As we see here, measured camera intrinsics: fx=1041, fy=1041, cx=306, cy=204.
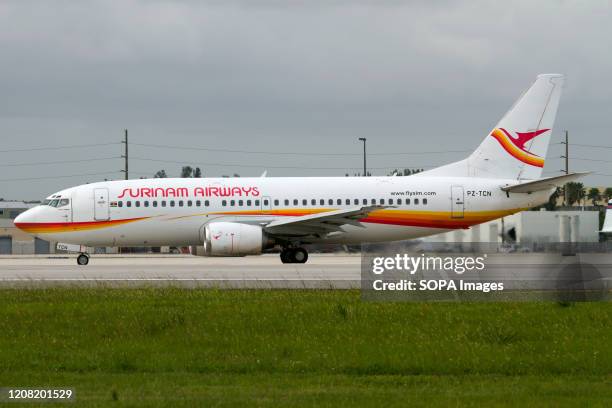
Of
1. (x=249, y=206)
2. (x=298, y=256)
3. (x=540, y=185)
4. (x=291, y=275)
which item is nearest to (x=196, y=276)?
(x=291, y=275)

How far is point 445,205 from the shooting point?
41.6 m

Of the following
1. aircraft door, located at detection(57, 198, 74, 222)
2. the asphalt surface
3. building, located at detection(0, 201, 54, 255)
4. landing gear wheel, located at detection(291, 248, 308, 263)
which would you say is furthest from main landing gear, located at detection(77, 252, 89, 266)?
building, located at detection(0, 201, 54, 255)

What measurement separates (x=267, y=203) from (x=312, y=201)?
1814mm

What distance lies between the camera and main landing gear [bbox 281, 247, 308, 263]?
4112cm

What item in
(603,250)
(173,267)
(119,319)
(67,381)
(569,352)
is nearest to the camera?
(67,381)

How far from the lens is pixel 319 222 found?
39969 mm

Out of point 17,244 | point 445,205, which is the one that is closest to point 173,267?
point 445,205

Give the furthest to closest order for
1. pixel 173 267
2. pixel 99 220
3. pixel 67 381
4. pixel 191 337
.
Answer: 1. pixel 99 220
2. pixel 173 267
3. pixel 191 337
4. pixel 67 381

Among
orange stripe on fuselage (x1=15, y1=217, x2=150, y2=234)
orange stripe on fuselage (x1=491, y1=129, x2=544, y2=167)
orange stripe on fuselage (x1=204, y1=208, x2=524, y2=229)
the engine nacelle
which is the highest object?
orange stripe on fuselage (x1=491, y1=129, x2=544, y2=167)

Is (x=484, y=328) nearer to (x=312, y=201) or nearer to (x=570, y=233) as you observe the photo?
(x=312, y=201)

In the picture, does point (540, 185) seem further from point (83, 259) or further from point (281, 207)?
point (83, 259)

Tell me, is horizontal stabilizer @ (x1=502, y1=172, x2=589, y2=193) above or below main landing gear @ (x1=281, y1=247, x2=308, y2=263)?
above

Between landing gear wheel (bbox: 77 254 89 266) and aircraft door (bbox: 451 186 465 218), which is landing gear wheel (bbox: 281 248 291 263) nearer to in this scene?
aircraft door (bbox: 451 186 465 218)

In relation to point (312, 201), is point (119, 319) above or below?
below
